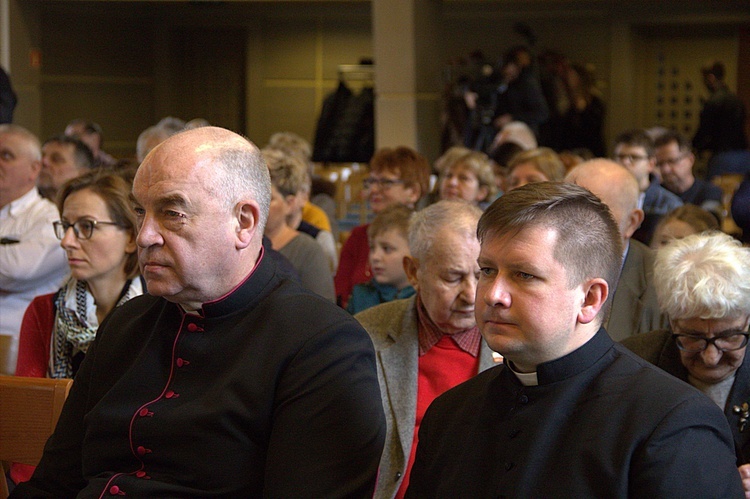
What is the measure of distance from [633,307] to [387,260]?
1145 mm

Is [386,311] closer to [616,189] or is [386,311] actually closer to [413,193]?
[616,189]

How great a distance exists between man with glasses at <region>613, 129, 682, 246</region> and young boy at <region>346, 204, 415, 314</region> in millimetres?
1930

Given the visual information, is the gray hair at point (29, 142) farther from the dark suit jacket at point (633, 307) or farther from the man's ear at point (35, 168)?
the dark suit jacket at point (633, 307)

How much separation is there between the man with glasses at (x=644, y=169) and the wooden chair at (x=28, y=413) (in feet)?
12.3

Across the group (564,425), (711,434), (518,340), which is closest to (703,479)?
(711,434)

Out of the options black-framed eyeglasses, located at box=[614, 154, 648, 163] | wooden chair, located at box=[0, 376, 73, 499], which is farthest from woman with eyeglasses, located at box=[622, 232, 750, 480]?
black-framed eyeglasses, located at box=[614, 154, 648, 163]

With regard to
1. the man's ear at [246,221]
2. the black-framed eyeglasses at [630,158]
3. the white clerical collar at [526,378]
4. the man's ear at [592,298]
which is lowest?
the white clerical collar at [526,378]

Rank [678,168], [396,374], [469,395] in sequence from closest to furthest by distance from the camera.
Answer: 1. [469,395]
2. [396,374]
3. [678,168]

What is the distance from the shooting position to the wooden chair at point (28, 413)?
2.37m

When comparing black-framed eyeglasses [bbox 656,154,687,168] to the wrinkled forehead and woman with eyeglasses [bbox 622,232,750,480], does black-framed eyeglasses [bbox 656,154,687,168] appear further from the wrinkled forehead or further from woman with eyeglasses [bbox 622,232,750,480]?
woman with eyeglasses [bbox 622,232,750,480]

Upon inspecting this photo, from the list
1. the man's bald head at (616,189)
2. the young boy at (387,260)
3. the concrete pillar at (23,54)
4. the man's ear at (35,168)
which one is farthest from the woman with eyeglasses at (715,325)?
the concrete pillar at (23,54)

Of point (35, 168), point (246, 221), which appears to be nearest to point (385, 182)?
point (35, 168)

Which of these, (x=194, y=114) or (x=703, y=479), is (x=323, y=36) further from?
(x=703, y=479)

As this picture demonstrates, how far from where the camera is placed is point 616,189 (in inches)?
133
